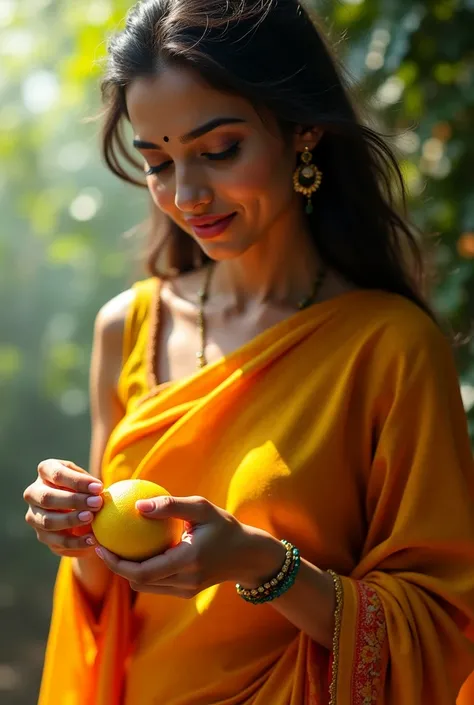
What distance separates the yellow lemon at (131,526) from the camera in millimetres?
1249

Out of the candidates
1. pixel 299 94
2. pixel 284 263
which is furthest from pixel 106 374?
pixel 299 94

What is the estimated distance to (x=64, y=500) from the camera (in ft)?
4.30

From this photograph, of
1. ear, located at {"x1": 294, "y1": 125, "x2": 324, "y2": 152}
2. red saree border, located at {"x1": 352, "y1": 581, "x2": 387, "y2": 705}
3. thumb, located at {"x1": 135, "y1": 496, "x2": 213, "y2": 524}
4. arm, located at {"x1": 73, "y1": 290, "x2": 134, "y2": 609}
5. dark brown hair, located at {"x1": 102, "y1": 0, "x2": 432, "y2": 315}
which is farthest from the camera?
arm, located at {"x1": 73, "y1": 290, "x2": 134, "y2": 609}

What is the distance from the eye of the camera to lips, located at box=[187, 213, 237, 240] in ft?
4.64

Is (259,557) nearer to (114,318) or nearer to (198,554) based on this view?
(198,554)

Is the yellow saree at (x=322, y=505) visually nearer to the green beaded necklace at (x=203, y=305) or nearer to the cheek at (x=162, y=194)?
the green beaded necklace at (x=203, y=305)

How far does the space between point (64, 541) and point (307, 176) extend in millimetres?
654

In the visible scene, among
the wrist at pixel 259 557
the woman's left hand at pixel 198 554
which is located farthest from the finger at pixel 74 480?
the wrist at pixel 259 557

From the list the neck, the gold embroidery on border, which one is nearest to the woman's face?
the neck

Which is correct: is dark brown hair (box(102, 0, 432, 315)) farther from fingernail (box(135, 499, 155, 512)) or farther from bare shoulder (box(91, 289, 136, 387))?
fingernail (box(135, 499, 155, 512))

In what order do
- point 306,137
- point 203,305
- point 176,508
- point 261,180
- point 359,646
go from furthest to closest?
point 203,305 < point 306,137 < point 261,180 < point 359,646 < point 176,508

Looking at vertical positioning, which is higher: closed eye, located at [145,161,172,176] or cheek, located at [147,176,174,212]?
closed eye, located at [145,161,172,176]

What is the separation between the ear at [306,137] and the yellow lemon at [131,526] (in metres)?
0.56

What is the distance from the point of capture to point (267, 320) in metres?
1.57
